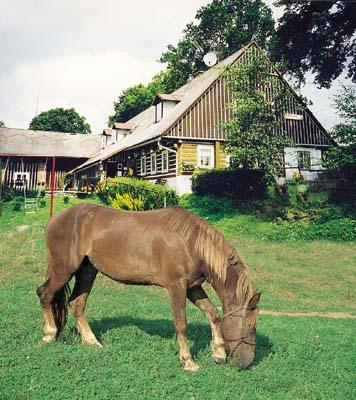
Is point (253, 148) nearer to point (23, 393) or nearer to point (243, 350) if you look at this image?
point (243, 350)

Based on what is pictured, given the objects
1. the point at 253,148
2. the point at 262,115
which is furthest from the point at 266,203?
the point at 262,115

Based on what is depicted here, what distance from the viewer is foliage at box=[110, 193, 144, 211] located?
19.9 metres

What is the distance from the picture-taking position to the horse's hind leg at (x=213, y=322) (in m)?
5.32

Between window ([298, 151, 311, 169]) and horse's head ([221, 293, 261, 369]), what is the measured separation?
23724mm

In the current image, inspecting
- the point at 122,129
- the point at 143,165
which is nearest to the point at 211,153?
the point at 143,165

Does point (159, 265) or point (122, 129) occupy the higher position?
point (122, 129)

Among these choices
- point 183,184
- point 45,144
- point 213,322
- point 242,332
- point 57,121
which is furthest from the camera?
point 57,121

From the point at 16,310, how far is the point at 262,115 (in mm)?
17070

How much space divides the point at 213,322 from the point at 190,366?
0.70 meters

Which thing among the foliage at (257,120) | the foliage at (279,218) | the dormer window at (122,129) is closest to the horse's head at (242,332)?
the foliage at (279,218)

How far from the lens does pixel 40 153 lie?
143ft

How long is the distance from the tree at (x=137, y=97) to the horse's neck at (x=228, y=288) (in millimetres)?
50930

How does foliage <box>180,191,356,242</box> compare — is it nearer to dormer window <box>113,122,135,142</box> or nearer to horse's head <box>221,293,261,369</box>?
horse's head <box>221,293,261,369</box>

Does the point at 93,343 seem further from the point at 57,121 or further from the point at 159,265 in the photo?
the point at 57,121
